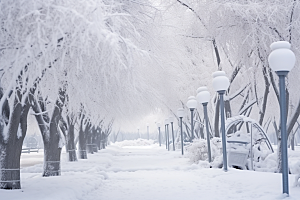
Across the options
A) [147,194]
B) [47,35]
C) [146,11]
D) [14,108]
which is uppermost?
[146,11]

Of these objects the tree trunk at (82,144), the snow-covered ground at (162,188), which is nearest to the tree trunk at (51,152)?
the snow-covered ground at (162,188)

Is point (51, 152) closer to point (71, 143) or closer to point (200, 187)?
point (200, 187)

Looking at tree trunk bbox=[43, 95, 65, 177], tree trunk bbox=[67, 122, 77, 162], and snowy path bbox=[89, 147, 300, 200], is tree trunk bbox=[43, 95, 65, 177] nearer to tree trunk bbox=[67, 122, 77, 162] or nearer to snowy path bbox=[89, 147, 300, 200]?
snowy path bbox=[89, 147, 300, 200]

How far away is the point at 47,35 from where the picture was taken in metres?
6.63

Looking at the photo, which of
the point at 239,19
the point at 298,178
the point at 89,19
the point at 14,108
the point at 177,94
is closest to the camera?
the point at 89,19

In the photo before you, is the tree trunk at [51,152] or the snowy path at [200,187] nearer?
the snowy path at [200,187]

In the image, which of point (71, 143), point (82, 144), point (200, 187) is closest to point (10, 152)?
point (200, 187)

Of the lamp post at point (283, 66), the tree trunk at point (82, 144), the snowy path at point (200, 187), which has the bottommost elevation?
the snowy path at point (200, 187)

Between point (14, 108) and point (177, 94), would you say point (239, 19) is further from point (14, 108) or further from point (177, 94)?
point (177, 94)

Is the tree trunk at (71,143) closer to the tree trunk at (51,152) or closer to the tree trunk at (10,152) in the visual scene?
the tree trunk at (51,152)

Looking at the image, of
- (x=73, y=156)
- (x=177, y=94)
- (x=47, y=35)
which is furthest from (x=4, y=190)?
(x=177, y=94)

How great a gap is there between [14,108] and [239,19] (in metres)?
7.15

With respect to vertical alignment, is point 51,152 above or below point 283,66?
below

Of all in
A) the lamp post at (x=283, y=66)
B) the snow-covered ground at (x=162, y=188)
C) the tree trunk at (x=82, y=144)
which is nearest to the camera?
the lamp post at (x=283, y=66)
